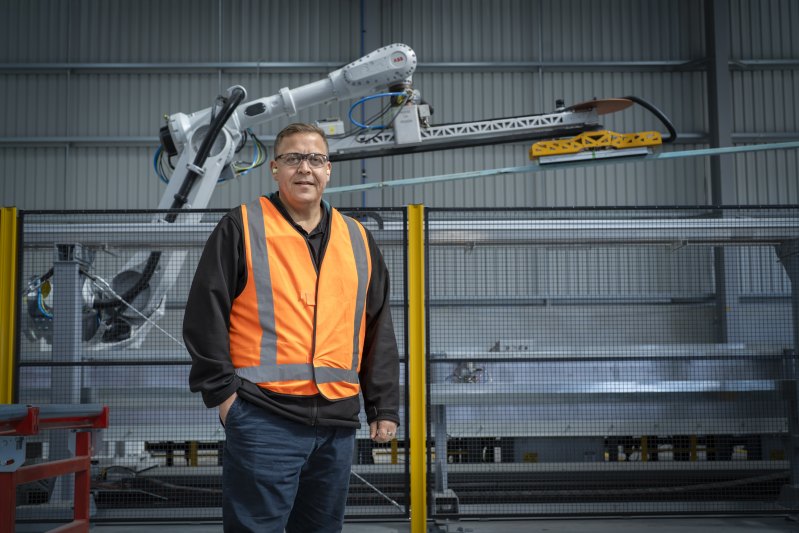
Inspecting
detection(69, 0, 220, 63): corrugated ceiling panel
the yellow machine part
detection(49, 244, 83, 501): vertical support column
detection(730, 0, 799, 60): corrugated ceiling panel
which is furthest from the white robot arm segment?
detection(730, 0, 799, 60): corrugated ceiling panel

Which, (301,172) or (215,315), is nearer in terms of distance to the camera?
(215,315)

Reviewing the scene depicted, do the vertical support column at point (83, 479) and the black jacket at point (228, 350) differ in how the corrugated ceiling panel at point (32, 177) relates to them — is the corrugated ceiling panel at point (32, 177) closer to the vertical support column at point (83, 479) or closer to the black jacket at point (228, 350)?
the vertical support column at point (83, 479)

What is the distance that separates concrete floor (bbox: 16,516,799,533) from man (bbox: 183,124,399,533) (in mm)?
2705

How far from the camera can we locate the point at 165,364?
479cm

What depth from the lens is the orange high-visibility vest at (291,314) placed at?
220cm

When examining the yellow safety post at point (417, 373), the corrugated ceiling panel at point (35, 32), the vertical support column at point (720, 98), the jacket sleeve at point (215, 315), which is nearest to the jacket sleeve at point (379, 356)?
the jacket sleeve at point (215, 315)

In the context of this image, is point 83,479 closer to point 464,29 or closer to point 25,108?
point 25,108

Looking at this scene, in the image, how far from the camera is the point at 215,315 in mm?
2141

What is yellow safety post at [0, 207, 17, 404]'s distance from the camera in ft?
15.5

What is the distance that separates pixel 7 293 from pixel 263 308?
10.9 ft

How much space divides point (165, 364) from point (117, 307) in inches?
47.6

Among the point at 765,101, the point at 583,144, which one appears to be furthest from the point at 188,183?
the point at 765,101

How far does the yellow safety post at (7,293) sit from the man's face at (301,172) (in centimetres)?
320

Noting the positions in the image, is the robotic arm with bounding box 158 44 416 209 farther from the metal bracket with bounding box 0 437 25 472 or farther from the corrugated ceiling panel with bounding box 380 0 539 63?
the corrugated ceiling panel with bounding box 380 0 539 63
